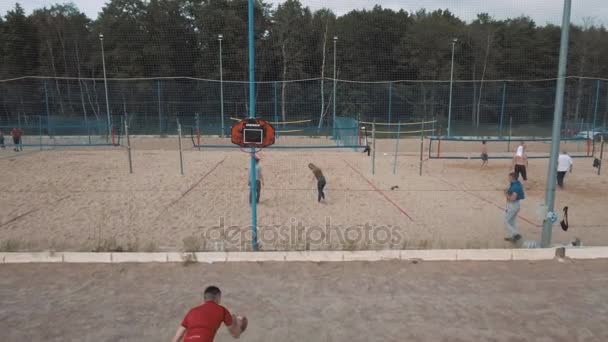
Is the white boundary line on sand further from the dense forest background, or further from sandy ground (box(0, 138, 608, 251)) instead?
the dense forest background

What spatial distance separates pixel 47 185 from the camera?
11.2 m

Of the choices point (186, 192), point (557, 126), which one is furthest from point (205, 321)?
point (186, 192)

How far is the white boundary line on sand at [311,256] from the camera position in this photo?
5578mm

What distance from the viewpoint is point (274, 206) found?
9086 millimetres

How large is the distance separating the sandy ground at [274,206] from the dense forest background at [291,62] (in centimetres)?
1489

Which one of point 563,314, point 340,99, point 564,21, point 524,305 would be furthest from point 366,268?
point 340,99

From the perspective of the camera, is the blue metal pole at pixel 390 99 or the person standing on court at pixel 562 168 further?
the blue metal pole at pixel 390 99

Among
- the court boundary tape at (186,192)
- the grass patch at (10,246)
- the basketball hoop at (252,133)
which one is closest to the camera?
the basketball hoop at (252,133)

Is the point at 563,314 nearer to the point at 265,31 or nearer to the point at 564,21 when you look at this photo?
the point at 564,21

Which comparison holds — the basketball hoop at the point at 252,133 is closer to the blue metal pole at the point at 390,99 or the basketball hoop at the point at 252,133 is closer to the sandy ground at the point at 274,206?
the sandy ground at the point at 274,206
